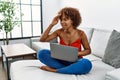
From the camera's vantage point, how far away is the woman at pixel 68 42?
5.02 ft

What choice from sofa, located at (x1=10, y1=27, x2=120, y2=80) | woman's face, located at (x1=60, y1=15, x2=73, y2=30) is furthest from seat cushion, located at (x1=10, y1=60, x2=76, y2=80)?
woman's face, located at (x1=60, y1=15, x2=73, y2=30)

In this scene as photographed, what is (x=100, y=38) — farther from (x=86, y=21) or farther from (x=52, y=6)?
(x=52, y=6)

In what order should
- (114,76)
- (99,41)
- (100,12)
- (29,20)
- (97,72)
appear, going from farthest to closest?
(29,20)
(100,12)
(99,41)
(97,72)
(114,76)

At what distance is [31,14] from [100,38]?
227 centimetres

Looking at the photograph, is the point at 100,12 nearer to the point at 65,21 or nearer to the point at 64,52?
the point at 65,21

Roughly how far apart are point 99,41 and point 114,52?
0.49m

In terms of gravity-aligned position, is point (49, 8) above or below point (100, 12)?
above

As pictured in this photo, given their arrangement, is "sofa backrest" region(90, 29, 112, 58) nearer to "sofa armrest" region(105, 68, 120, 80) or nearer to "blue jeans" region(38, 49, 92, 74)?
"blue jeans" region(38, 49, 92, 74)

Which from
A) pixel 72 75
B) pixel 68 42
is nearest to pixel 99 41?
pixel 68 42

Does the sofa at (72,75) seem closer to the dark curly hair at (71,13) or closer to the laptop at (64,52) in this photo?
the laptop at (64,52)

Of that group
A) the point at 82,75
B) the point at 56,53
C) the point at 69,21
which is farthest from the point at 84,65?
the point at 69,21

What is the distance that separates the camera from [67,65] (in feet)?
5.38

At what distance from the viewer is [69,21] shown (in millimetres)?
1674

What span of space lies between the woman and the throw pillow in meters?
0.37
